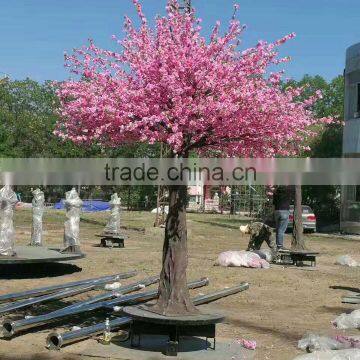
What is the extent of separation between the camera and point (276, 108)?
24.8 feet

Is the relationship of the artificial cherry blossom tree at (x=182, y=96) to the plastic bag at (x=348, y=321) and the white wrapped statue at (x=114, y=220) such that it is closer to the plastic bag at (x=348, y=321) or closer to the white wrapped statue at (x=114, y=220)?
the plastic bag at (x=348, y=321)

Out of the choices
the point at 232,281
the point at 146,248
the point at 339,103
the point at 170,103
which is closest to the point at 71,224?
the point at 232,281

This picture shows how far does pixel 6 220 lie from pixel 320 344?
823 centimetres

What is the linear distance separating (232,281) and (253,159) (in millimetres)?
6562

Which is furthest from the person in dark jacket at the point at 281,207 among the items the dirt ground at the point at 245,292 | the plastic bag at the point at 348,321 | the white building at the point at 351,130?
the white building at the point at 351,130

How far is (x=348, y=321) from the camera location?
9781mm

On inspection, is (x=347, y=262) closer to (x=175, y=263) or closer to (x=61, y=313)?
(x=61, y=313)

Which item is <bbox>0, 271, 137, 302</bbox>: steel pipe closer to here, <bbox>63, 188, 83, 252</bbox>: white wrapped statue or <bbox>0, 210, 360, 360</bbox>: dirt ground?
<bbox>0, 210, 360, 360</bbox>: dirt ground

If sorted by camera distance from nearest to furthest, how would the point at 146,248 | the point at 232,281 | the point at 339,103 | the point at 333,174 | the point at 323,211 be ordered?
1. the point at 232,281
2. the point at 146,248
3. the point at 333,174
4. the point at 323,211
5. the point at 339,103

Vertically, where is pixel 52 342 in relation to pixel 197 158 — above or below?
below

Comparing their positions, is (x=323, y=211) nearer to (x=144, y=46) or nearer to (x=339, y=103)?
(x=144, y=46)

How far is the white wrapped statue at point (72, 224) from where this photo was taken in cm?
1636

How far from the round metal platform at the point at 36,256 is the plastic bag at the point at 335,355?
7.82 m

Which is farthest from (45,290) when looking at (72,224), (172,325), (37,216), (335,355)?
(37,216)
